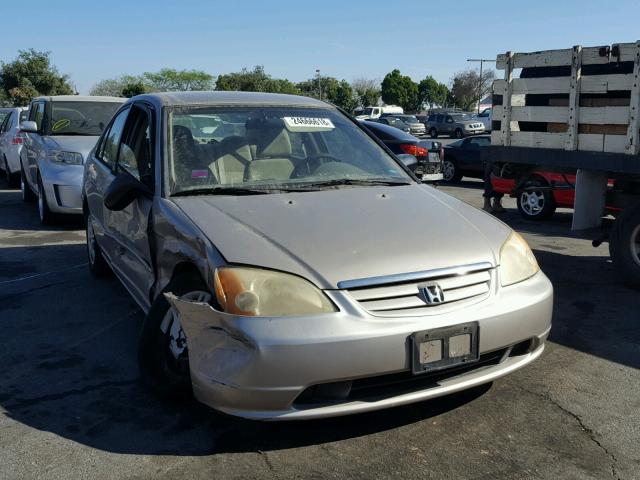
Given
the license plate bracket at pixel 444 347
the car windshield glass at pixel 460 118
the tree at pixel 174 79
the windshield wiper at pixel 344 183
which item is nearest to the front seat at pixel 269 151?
the windshield wiper at pixel 344 183

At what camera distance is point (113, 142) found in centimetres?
554

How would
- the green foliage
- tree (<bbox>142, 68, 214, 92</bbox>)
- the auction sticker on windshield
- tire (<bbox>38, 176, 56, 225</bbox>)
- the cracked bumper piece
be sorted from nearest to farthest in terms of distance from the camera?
the cracked bumper piece, the auction sticker on windshield, tire (<bbox>38, 176, 56, 225</bbox>), the green foliage, tree (<bbox>142, 68, 214, 92</bbox>)

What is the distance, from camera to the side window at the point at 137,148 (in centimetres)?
425

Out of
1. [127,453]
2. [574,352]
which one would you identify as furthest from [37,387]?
[574,352]

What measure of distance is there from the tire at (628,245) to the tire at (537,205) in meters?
4.25

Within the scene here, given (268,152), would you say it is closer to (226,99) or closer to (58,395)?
(226,99)

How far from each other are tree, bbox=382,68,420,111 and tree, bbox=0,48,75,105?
47569 millimetres

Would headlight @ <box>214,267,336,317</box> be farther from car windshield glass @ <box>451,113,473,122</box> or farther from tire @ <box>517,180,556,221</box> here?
car windshield glass @ <box>451,113,473,122</box>

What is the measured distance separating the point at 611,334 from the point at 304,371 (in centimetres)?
292

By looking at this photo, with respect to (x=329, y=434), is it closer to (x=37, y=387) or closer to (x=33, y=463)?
(x=33, y=463)

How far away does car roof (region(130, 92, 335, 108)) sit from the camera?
452cm

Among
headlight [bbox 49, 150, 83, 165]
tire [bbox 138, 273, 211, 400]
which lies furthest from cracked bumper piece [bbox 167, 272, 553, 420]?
headlight [bbox 49, 150, 83, 165]

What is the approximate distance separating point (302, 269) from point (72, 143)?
23.4 ft

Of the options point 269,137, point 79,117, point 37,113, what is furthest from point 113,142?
point 37,113
